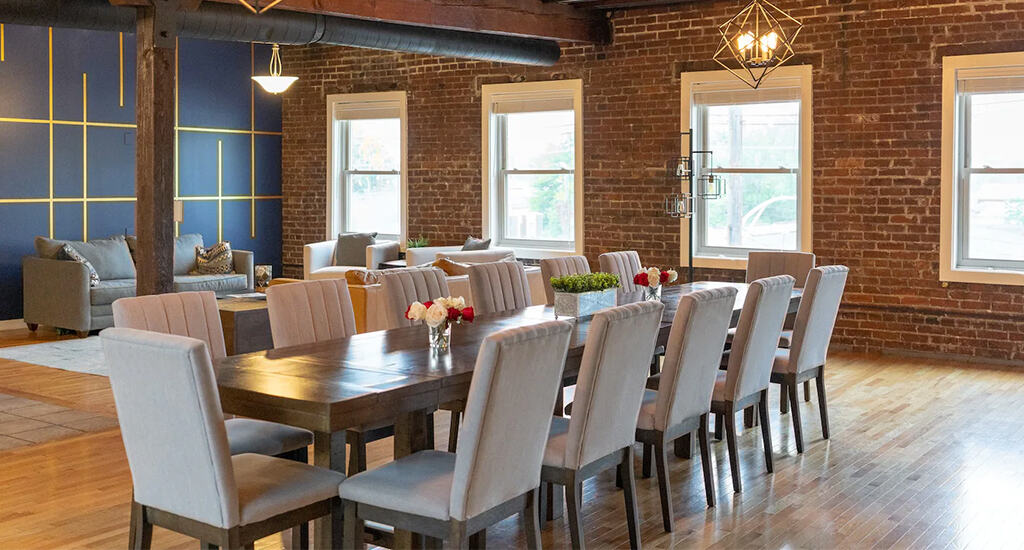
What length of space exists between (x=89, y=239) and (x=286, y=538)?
7.64 meters

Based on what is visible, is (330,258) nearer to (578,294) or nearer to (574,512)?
(578,294)

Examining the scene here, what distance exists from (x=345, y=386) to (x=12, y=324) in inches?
320

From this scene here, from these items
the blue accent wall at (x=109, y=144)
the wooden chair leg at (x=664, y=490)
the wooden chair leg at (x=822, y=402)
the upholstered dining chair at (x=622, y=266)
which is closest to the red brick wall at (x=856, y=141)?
the upholstered dining chair at (x=622, y=266)

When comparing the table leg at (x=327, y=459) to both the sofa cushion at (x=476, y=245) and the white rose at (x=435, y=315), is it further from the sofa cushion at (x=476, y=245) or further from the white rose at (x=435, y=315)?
the sofa cushion at (x=476, y=245)

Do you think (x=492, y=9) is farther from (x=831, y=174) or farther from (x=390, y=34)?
(x=831, y=174)

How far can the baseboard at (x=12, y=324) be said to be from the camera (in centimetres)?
1030

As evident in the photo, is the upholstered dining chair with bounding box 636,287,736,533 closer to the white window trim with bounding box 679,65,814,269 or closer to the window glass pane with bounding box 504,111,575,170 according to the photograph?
the white window trim with bounding box 679,65,814,269

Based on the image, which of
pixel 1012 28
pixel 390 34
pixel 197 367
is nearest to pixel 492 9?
pixel 390 34

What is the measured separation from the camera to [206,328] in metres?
4.41

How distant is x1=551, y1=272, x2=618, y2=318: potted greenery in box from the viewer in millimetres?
5234

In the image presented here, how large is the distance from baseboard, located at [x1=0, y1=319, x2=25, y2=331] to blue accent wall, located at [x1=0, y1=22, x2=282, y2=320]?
2.0 inches

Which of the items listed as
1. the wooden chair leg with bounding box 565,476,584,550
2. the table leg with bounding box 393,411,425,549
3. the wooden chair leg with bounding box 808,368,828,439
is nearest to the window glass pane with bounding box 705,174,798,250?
the wooden chair leg with bounding box 808,368,828,439

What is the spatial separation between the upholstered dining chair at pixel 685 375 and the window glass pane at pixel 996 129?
498 cm

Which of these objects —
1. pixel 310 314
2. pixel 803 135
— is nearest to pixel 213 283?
pixel 803 135
